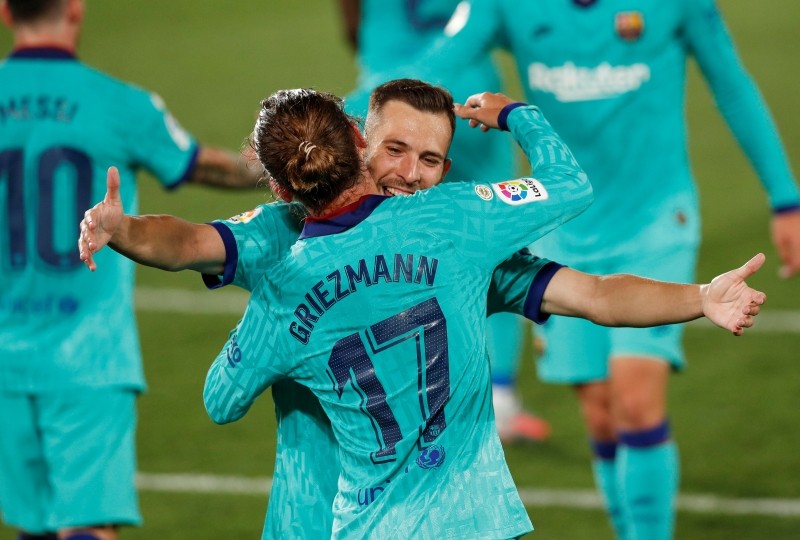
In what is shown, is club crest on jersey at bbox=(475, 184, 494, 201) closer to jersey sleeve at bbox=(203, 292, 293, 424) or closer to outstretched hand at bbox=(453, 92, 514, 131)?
outstretched hand at bbox=(453, 92, 514, 131)

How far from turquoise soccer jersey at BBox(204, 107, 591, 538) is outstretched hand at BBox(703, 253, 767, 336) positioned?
0.39 m

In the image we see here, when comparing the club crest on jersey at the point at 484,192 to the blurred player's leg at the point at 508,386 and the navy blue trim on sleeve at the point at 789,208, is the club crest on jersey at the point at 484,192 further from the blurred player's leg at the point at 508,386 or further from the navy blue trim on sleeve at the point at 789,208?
the blurred player's leg at the point at 508,386

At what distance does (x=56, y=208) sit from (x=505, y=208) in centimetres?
180

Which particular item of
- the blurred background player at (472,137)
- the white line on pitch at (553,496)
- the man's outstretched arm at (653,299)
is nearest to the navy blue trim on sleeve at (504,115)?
the man's outstretched arm at (653,299)

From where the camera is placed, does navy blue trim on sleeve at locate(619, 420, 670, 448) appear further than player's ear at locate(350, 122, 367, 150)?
Yes

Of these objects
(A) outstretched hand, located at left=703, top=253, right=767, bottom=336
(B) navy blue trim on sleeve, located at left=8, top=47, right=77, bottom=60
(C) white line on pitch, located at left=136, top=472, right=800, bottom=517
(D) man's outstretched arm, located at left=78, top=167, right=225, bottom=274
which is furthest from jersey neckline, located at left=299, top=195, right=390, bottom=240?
(C) white line on pitch, located at left=136, top=472, right=800, bottom=517

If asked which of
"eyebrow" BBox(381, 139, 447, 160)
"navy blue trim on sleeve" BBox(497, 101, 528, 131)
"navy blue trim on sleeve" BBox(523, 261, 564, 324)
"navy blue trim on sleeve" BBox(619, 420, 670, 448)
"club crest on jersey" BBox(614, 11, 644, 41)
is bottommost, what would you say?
"navy blue trim on sleeve" BBox(619, 420, 670, 448)

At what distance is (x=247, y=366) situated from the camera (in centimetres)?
313

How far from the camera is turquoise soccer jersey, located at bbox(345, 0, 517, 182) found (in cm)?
685

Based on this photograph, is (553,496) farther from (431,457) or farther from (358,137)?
(358,137)

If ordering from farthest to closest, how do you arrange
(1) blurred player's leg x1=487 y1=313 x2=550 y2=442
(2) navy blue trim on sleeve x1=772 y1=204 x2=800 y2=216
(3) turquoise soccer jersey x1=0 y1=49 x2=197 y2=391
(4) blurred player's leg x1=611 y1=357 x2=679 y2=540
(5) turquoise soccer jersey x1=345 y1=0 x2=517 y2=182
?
1. (5) turquoise soccer jersey x1=345 y1=0 x2=517 y2=182
2. (1) blurred player's leg x1=487 y1=313 x2=550 y2=442
3. (2) navy blue trim on sleeve x1=772 y1=204 x2=800 y2=216
4. (4) blurred player's leg x1=611 y1=357 x2=679 y2=540
5. (3) turquoise soccer jersey x1=0 y1=49 x2=197 y2=391

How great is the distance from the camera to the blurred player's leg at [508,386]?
647 centimetres

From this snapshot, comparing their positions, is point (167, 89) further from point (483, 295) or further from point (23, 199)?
point (483, 295)

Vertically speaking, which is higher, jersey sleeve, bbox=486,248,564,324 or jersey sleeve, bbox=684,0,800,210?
jersey sleeve, bbox=684,0,800,210
